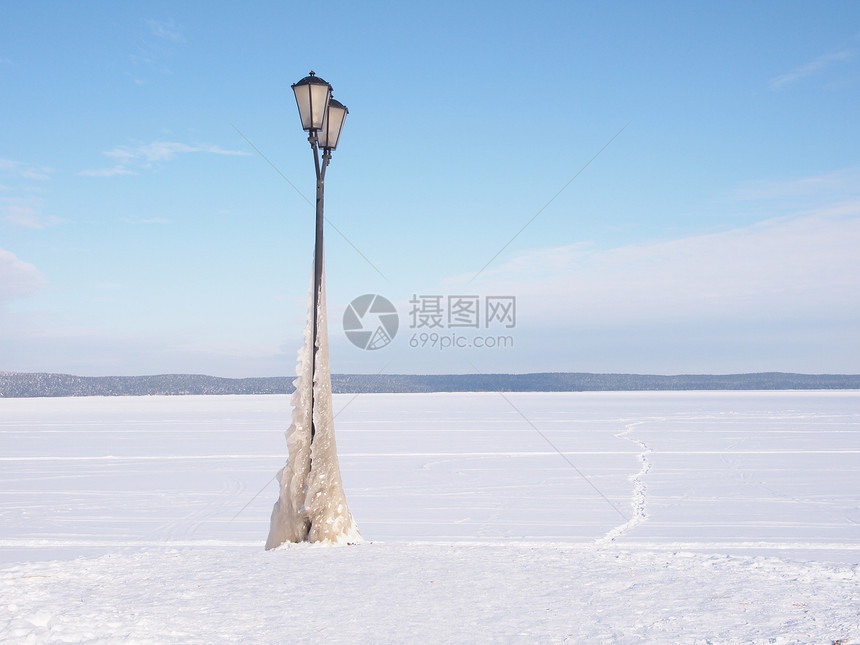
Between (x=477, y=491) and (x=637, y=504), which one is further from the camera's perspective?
(x=477, y=491)

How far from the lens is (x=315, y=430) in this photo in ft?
21.7

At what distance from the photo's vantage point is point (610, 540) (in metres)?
7.59

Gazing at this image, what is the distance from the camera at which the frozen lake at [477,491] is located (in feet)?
25.9

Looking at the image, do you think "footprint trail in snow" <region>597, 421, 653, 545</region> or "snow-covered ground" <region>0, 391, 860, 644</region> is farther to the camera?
"footprint trail in snow" <region>597, 421, 653, 545</region>

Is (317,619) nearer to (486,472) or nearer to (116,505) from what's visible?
(116,505)

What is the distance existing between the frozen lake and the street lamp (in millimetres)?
1402

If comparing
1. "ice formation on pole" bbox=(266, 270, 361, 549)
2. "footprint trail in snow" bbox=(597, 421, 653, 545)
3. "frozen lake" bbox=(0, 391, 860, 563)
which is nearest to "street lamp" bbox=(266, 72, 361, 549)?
"ice formation on pole" bbox=(266, 270, 361, 549)

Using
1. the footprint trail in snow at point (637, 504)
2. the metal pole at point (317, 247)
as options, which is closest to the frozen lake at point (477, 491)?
the footprint trail in snow at point (637, 504)

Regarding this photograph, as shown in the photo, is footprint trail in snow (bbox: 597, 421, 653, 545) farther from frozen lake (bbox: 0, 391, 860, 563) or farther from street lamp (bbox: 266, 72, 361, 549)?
street lamp (bbox: 266, 72, 361, 549)

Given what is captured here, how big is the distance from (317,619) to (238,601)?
68cm

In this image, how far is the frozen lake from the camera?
790 cm

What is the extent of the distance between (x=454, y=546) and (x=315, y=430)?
169cm

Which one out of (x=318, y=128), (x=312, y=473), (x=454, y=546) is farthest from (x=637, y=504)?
(x=318, y=128)

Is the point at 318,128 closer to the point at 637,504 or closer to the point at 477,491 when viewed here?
the point at 477,491
